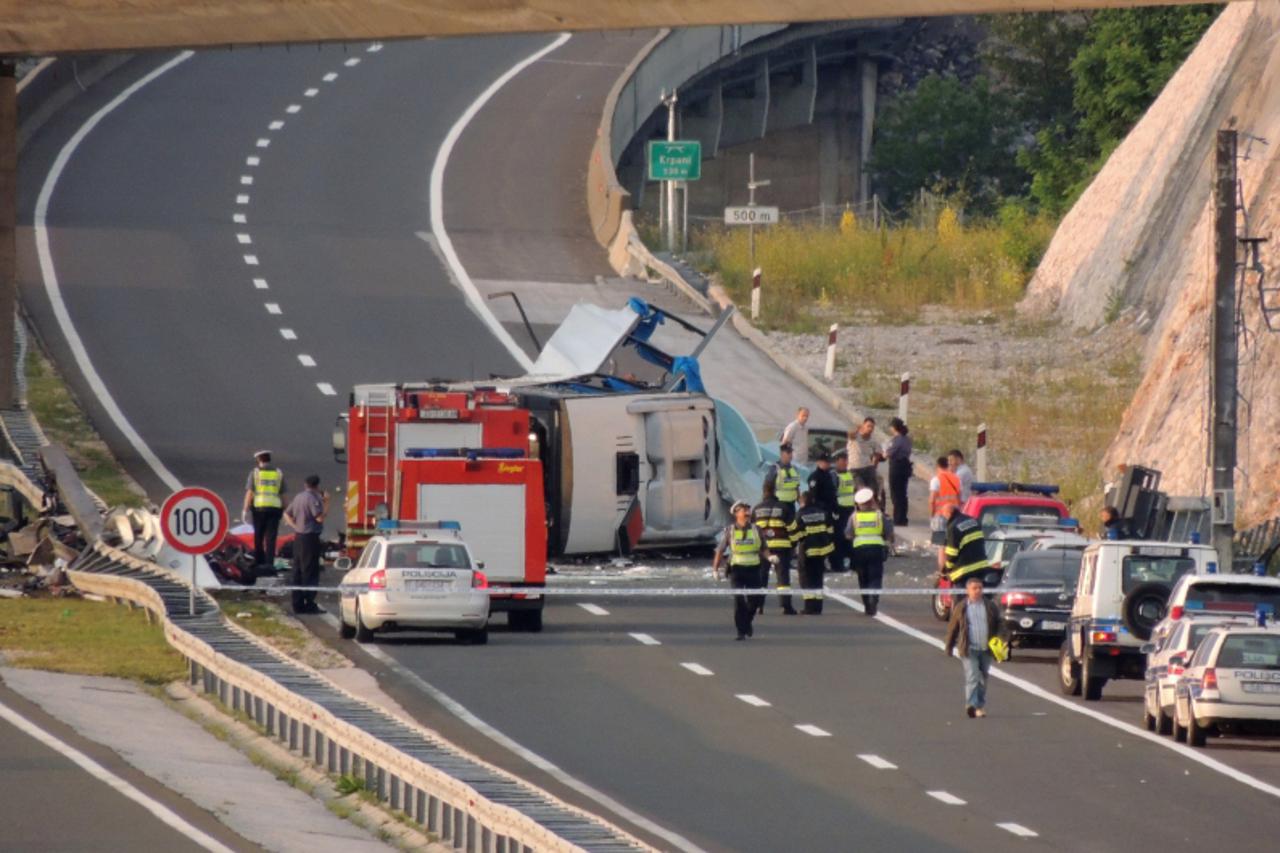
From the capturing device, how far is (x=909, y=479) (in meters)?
40.2

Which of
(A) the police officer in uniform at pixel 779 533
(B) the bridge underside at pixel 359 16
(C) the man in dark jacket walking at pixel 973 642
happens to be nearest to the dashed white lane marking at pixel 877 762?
(C) the man in dark jacket walking at pixel 973 642

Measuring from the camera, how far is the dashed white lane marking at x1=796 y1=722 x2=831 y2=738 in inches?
898

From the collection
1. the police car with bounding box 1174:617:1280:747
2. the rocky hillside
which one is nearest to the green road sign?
the rocky hillside

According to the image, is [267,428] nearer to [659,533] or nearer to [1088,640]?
[659,533]

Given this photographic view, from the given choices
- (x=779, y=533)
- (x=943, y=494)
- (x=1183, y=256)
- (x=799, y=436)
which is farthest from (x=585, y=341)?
(x=1183, y=256)

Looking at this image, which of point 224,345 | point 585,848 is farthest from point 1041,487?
point 585,848

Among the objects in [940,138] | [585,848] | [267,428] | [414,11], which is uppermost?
[940,138]

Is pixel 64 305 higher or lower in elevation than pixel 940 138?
lower

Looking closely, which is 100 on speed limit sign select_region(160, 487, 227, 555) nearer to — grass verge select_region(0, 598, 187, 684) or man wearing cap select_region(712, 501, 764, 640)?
grass verge select_region(0, 598, 187, 684)

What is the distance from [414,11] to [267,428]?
11.1m

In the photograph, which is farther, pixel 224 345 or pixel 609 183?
pixel 609 183

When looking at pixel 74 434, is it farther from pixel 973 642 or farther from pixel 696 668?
pixel 973 642

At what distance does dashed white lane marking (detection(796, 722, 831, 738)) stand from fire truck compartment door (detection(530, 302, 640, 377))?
14.4 metres

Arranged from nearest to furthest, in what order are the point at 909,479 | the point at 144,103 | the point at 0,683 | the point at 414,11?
the point at 0,683, the point at 414,11, the point at 909,479, the point at 144,103
